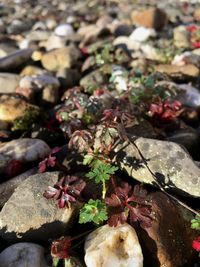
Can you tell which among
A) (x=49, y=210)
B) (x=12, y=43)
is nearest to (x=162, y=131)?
(x=49, y=210)

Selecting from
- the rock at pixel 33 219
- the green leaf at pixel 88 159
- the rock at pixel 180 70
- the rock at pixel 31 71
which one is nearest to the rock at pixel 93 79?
the rock at pixel 31 71

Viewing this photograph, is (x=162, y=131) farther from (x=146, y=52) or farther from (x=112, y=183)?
(x=146, y=52)

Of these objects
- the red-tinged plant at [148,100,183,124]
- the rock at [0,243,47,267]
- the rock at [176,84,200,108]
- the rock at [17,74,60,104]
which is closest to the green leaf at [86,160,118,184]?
the rock at [0,243,47,267]

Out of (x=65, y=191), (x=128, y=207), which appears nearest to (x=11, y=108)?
(x=65, y=191)

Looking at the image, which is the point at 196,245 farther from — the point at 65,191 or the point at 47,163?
the point at 47,163

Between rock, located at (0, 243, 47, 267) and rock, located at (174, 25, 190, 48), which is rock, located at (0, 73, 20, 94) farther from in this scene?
rock, located at (174, 25, 190, 48)

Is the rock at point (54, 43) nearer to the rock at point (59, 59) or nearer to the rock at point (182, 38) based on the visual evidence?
the rock at point (59, 59)

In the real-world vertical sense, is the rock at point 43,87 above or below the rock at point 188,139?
below
